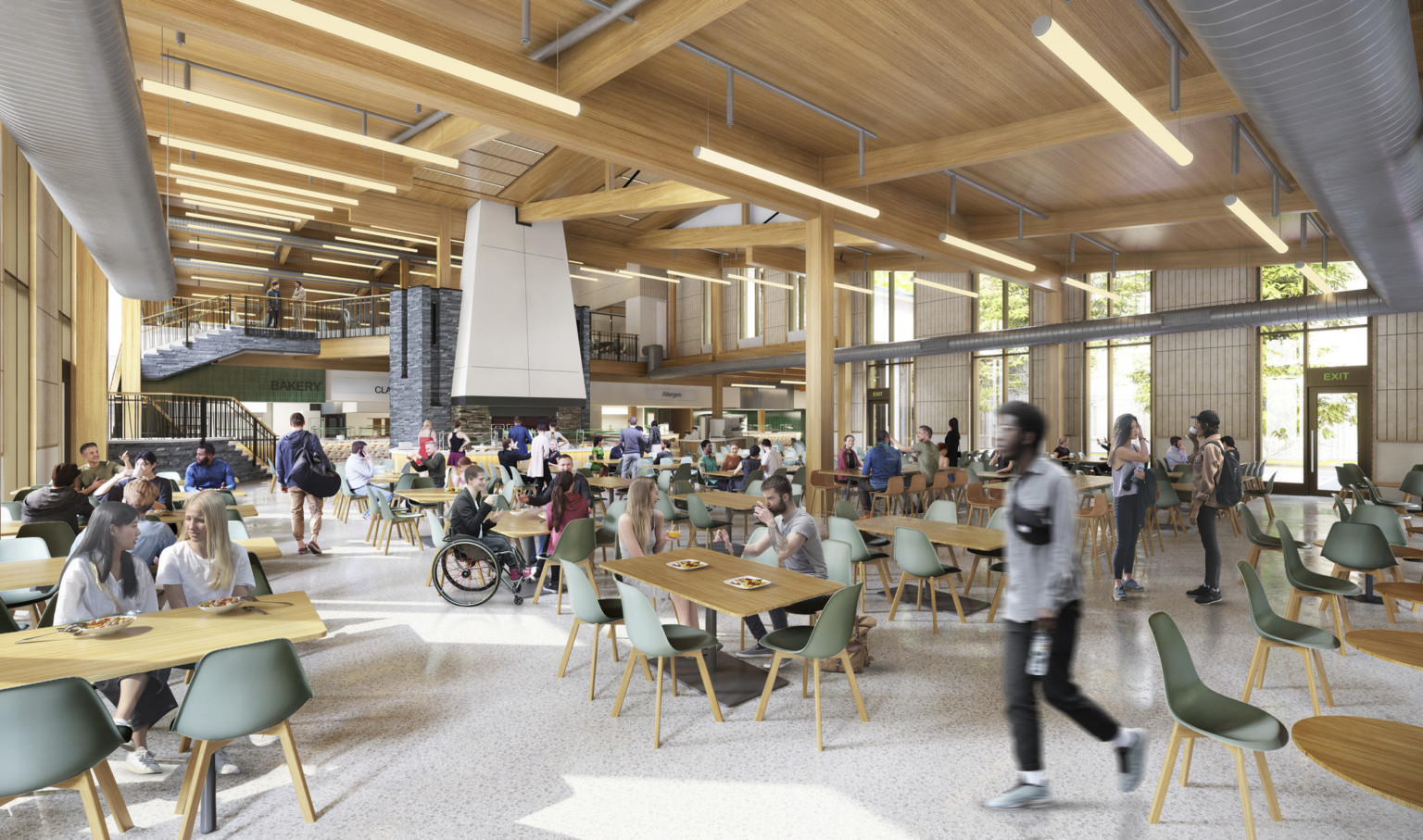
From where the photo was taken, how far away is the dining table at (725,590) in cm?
346

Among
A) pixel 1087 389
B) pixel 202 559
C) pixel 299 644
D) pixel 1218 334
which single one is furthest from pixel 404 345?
pixel 1218 334

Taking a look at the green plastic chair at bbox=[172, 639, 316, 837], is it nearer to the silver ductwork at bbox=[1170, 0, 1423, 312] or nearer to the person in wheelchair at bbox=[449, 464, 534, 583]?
the person in wheelchair at bbox=[449, 464, 534, 583]

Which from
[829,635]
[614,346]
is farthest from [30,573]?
[614,346]

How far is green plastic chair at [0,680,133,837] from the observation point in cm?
204

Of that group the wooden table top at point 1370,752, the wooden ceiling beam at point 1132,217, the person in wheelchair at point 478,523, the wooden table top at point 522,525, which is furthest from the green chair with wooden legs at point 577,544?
the wooden ceiling beam at point 1132,217

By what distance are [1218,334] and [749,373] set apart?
15.0m

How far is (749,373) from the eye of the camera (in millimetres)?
26422

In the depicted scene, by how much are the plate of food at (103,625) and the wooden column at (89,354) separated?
994 centimetres

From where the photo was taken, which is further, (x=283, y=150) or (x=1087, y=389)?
(x=1087, y=389)

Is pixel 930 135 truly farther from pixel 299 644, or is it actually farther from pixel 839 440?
pixel 839 440

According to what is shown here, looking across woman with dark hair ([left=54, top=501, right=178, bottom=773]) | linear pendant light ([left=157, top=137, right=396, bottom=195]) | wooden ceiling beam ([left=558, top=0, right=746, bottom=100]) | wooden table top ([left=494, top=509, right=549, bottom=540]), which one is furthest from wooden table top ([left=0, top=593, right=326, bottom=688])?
linear pendant light ([left=157, top=137, right=396, bottom=195])

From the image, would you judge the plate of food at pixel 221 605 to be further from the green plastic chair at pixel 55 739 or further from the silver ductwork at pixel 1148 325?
the silver ductwork at pixel 1148 325

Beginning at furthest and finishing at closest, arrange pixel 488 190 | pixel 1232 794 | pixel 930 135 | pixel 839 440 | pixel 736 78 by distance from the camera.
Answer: pixel 839 440 → pixel 488 190 → pixel 930 135 → pixel 736 78 → pixel 1232 794

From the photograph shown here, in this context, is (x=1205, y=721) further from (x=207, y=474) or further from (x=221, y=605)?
(x=207, y=474)
